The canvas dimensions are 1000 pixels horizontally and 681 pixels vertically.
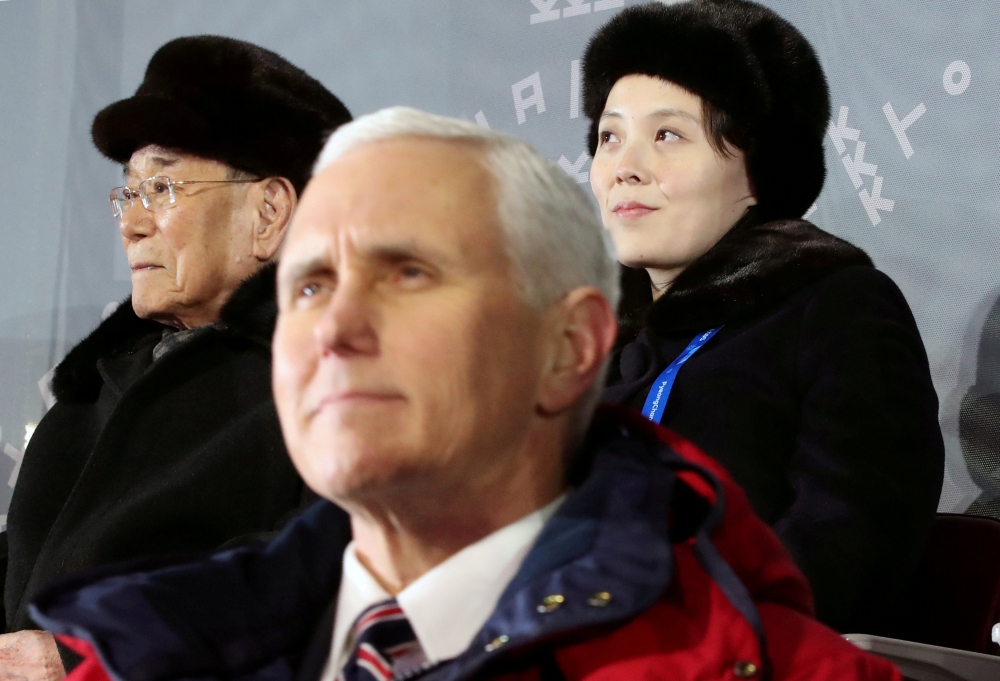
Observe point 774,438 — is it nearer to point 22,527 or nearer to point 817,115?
point 817,115

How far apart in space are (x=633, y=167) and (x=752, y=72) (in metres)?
0.28

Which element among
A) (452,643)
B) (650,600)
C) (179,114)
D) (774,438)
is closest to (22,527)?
(179,114)

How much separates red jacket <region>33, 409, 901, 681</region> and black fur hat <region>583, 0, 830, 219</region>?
1.19 meters

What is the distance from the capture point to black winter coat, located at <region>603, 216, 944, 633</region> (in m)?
1.85

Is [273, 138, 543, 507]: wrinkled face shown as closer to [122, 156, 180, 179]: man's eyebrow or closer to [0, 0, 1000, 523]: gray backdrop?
[122, 156, 180, 179]: man's eyebrow

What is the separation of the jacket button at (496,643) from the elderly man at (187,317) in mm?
1205

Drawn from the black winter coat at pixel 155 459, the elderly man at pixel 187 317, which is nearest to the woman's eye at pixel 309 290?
the black winter coat at pixel 155 459

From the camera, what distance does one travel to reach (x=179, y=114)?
2398 millimetres

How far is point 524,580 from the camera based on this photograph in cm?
104

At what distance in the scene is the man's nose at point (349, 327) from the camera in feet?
3.34

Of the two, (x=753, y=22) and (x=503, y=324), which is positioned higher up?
(x=753, y=22)

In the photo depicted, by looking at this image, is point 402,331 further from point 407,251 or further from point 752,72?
point 752,72

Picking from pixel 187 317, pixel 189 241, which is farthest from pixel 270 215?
pixel 187 317

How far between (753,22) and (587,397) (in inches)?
54.4
